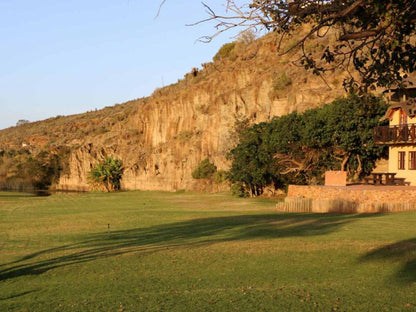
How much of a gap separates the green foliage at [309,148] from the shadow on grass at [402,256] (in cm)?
2318

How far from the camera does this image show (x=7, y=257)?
53.4ft

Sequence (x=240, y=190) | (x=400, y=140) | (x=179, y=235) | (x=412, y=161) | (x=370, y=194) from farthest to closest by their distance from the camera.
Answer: (x=240, y=190) → (x=412, y=161) → (x=400, y=140) → (x=370, y=194) → (x=179, y=235)

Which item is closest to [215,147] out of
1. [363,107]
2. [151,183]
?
[151,183]

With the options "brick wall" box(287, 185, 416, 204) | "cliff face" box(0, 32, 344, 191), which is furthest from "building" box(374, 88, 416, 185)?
"cliff face" box(0, 32, 344, 191)

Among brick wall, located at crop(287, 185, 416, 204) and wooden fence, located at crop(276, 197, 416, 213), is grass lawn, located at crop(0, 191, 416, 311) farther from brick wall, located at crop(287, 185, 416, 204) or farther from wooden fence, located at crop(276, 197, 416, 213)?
brick wall, located at crop(287, 185, 416, 204)

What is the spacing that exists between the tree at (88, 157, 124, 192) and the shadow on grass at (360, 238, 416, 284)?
5499 cm

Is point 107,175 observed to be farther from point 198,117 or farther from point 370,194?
point 370,194

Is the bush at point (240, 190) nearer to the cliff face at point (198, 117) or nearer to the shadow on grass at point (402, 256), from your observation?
the cliff face at point (198, 117)

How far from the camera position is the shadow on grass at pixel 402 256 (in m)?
12.7

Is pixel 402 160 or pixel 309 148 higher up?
pixel 309 148

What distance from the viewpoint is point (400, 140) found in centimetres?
3716

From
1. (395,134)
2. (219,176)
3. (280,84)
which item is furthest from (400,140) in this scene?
(280,84)

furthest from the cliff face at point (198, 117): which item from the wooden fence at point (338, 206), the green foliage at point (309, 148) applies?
the wooden fence at point (338, 206)

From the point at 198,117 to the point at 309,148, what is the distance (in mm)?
31518
